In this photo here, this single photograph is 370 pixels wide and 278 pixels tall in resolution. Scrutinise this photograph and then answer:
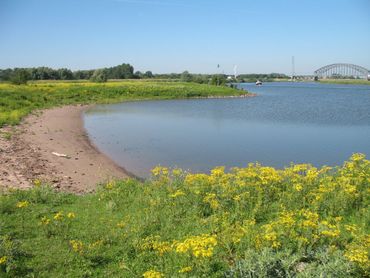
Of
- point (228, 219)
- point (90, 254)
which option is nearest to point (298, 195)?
point (228, 219)

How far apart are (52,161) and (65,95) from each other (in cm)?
4620

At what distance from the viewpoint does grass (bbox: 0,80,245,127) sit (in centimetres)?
3816

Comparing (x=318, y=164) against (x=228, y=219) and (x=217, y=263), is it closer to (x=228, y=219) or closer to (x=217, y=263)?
(x=228, y=219)

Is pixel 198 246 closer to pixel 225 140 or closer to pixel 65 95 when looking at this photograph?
pixel 225 140

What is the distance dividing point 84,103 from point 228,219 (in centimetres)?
5353

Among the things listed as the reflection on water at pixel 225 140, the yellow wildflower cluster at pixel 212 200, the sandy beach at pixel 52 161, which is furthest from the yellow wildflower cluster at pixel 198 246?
the reflection on water at pixel 225 140

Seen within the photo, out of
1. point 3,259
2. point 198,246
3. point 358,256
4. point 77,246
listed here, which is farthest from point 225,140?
point 3,259

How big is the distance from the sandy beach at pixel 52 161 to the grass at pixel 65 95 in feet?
16.7

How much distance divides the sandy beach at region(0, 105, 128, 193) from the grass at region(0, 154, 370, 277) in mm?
2310

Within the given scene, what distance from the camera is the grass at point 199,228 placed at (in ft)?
20.3

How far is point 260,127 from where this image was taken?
1366 inches

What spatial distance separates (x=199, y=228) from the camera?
28.1ft

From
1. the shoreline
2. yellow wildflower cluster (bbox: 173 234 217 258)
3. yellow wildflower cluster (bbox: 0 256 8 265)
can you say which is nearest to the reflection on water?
the shoreline

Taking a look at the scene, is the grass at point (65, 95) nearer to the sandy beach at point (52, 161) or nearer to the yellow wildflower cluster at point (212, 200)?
the sandy beach at point (52, 161)
